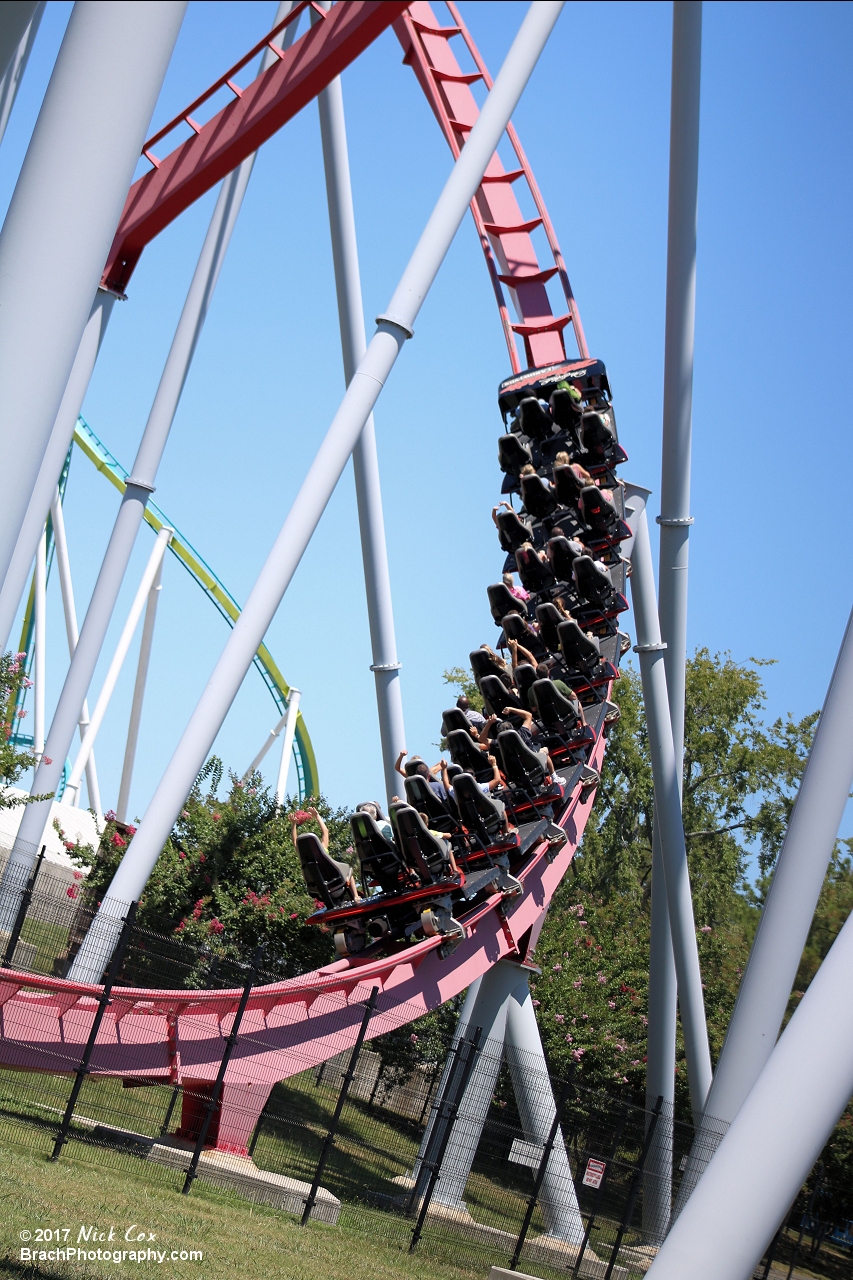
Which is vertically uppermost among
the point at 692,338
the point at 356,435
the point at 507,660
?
the point at 692,338

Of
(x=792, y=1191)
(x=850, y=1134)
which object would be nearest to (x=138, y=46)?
(x=792, y=1191)

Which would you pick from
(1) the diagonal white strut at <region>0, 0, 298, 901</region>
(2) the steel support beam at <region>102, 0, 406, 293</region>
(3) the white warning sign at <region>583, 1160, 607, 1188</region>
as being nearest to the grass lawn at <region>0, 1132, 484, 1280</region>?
(3) the white warning sign at <region>583, 1160, 607, 1188</region>

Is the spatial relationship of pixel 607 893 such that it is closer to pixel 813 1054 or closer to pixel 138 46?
pixel 813 1054

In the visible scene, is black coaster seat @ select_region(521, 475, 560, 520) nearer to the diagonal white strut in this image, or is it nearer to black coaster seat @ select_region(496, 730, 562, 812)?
black coaster seat @ select_region(496, 730, 562, 812)

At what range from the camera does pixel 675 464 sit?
31.8 feet

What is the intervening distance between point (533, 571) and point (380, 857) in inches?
135

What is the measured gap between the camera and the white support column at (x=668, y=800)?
10391 millimetres

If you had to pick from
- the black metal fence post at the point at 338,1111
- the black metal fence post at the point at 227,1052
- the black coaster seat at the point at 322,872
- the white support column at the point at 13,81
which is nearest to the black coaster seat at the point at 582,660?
the black coaster seat at the point at 322,872

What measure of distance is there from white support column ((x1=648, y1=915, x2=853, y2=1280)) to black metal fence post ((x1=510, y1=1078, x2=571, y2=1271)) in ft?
15.4

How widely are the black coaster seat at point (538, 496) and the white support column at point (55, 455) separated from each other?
4624mm

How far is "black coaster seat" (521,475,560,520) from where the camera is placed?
10469 mm

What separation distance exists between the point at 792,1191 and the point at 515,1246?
5.40m

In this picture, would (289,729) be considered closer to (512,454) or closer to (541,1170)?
(512,454)

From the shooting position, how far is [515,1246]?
7820mm
